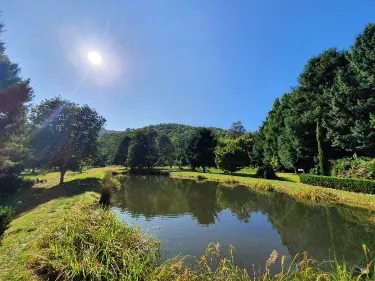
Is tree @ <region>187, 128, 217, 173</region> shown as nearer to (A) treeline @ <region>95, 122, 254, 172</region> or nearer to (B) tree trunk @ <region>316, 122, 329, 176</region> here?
(A) treeline @ <region>95, 122, 254, 172</region>

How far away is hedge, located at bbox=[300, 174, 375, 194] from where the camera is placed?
54.6ft

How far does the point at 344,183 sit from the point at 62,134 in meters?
29.6

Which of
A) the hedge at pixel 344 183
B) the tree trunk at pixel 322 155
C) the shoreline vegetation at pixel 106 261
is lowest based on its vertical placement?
the shoreline vegetation at pixel 106 261

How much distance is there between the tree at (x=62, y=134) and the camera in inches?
1079

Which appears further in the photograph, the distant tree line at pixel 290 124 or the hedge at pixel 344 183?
the distant tree line at pixel 290 124

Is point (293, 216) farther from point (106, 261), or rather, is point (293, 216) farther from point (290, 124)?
point (290, 124)

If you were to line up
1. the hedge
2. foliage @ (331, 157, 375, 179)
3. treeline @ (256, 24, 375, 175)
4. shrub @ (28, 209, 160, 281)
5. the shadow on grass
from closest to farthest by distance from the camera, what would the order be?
shrub @ (28, 209, 160, 281)
the hedge
the shadow on grass
foliage @ (331, 157, 375, 179)
treeline @ (256, 24, 375, 175)

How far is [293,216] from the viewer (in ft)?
44.7

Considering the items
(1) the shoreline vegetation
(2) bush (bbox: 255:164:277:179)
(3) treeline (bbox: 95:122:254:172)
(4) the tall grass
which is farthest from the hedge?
(3) treeline (bbox: 95:122:254:172)

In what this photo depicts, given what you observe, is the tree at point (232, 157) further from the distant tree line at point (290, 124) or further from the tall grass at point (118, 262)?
the tall grass at point (118, 262)

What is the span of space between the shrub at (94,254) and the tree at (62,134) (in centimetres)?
2388

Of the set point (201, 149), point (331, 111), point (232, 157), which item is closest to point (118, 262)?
point (331, 111)

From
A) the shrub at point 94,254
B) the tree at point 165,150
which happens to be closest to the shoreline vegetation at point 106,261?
the shrub at point 94,254

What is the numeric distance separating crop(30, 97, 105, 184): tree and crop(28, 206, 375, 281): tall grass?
2387 centimetres
